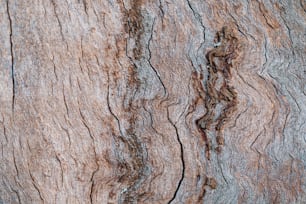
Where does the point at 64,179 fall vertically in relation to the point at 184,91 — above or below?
below

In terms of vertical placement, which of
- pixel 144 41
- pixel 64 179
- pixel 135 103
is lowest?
pixel 64 179

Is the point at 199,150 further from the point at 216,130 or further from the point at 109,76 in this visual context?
the point at 109,76

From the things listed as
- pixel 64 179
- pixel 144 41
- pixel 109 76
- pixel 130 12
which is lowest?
pixel 64 179

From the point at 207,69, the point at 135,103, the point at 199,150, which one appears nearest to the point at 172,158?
the point at 199,150

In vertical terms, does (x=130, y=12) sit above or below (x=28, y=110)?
above

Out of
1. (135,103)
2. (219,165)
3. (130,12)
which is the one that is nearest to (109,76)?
(135,103)

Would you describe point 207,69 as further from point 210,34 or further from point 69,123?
point 69,123
